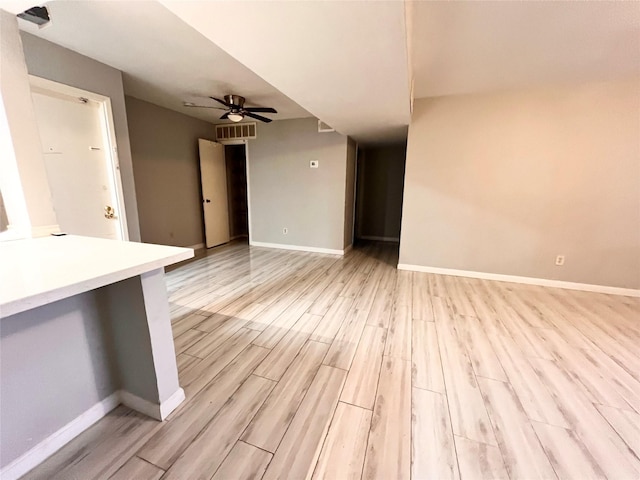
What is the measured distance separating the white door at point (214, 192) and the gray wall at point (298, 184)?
2.34 feet

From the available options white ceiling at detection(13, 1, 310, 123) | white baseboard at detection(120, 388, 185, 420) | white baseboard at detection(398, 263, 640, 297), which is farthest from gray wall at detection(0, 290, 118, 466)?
white baseboard at detection(398, 263, 640, 297)

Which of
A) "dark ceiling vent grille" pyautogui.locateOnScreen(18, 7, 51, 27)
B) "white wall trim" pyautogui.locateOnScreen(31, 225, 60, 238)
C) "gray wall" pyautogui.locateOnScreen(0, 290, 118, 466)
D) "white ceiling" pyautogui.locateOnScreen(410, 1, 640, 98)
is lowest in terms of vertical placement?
"gray wall" pyautogui.locateOnScreen(0, 290, 118, 466)

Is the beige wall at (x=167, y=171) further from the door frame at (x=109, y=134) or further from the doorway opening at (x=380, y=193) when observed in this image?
the doorway opening at (x=380, y=193)

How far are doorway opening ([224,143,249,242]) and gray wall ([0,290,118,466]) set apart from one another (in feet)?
15.1

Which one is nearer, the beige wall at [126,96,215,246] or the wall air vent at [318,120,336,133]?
the beige wall at [126,96,215,246]

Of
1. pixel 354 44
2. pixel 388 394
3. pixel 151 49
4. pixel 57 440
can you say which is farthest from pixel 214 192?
pixel 388 394

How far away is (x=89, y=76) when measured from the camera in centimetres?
247

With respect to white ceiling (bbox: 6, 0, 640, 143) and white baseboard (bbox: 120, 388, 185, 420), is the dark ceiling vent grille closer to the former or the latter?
white ceiling (bbox: 6, 0, 640, 143)

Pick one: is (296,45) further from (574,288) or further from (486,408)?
(574,288)

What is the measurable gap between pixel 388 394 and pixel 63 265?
1717 millimetres

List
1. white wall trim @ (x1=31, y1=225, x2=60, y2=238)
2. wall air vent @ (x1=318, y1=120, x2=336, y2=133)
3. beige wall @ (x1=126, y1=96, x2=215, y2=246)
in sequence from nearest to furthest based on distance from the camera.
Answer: white wall trim @ (x1=31, y1=225, x2=60, y2=238), beige wall @ (x1=126, y1=96, x2=215, y2=246), wall air vent @ (x1=318, y1=120, x2=336, y2=133)

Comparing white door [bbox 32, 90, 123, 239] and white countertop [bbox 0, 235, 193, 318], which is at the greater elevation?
white door [bbox 32, 90, 123, 239]

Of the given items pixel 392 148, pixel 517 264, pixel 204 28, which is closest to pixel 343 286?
pixel 517 264

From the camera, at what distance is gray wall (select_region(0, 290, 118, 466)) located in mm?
983
